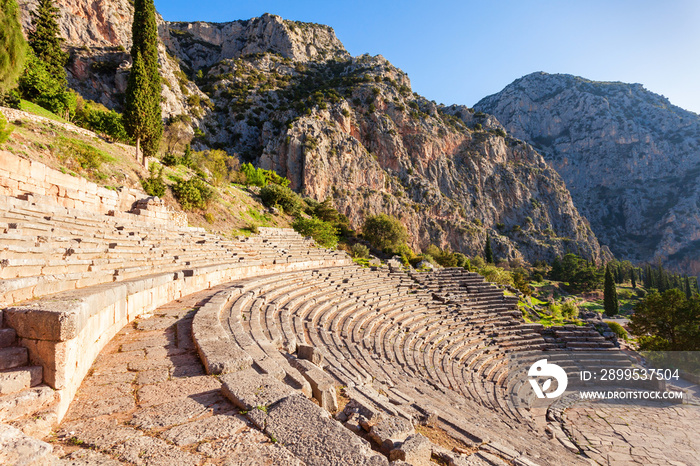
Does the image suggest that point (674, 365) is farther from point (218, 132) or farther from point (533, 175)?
point (533, 175)

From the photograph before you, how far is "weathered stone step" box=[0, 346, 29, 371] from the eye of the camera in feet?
8.55

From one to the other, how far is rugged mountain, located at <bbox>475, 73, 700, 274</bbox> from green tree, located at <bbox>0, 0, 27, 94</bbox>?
118618mm

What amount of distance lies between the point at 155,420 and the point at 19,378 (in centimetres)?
116

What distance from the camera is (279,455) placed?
2232mm

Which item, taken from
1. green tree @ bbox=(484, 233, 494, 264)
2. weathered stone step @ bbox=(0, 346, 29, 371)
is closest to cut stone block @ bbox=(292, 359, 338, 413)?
weathered stone step @ bbox=(0, 346, 29, 371)

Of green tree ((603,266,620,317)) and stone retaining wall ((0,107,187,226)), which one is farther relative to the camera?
green tree ((603,266,620,317))

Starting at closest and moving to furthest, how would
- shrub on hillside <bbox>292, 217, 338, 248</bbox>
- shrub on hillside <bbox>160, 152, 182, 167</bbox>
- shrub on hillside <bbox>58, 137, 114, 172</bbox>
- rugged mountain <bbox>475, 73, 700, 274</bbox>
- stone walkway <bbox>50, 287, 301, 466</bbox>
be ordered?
stone walkway <bbox>50, 287, 301, 466</bbox>, shrub on hillside <bbox>58, 137, 114, 172</bbox>, shrub on hillside <bbox>160, 152, 182, 167</bbox>, shrub on hillside <bbox>292, 217, 338, 248</bbox>, rugged mountain <bbox>475, 73, 700, 274</bbox>

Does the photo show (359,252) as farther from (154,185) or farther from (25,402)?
(25,402)

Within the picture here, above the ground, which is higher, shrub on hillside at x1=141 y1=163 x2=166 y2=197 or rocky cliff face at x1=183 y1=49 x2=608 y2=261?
rocky cliff face at x1=183 y1=49 x2=608 y2=261

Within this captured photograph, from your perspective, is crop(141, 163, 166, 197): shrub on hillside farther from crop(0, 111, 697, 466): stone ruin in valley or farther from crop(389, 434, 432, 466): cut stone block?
crop(389, 434, 432, 466): cut stone block

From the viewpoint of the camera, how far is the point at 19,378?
8.20 feet

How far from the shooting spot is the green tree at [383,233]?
38.9 meters

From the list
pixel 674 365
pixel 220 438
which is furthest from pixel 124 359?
pixel 674 365

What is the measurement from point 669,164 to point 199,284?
13540cm
